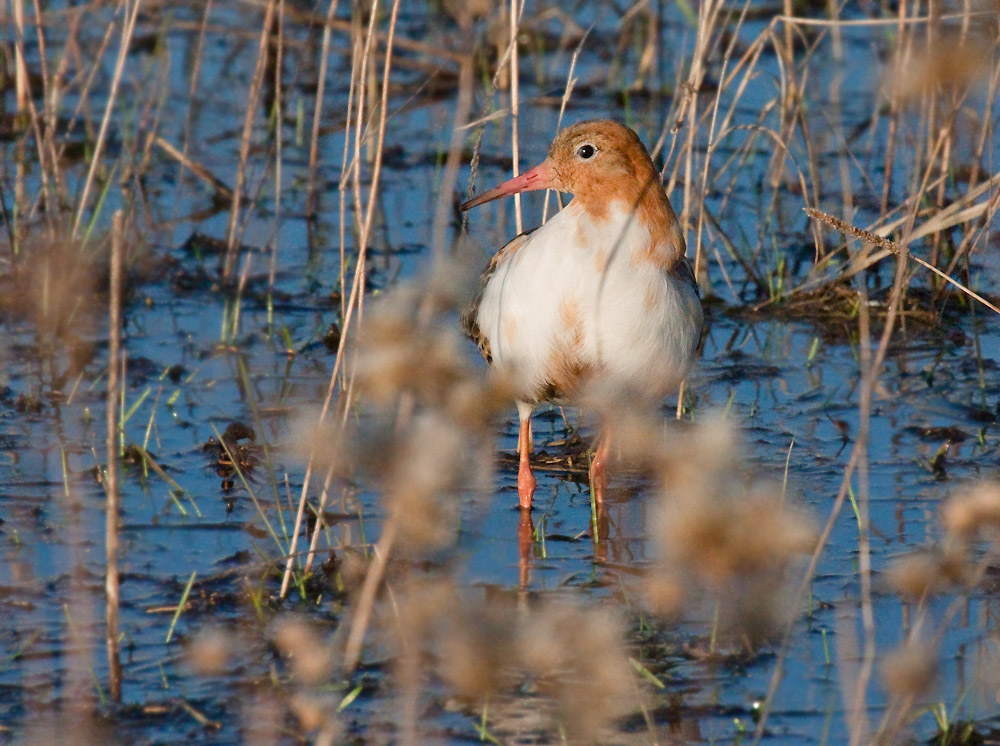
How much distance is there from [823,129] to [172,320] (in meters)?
4.40

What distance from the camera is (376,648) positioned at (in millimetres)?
4277

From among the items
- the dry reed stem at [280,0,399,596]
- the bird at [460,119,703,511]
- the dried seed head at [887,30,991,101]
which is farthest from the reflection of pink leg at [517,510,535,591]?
the dried seed head at [887,30,991,101]

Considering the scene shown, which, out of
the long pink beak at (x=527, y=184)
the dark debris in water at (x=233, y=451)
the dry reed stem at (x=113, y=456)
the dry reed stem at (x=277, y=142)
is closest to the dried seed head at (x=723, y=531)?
the dry reed stem at (x=113, y=456)

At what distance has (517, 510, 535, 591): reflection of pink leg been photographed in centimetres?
494

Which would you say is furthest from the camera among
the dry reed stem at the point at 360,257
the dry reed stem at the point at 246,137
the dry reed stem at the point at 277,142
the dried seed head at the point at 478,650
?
the dry reed stem at the point at 277,142

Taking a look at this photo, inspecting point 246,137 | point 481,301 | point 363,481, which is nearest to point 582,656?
point 363,481

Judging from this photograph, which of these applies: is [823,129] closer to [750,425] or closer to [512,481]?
[750,425]

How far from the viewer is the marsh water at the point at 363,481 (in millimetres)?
4012

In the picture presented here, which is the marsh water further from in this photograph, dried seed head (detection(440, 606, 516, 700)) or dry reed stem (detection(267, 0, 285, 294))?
dried seed head (detection(440, 606, 516, 700))

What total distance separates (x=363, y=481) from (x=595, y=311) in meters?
1.43

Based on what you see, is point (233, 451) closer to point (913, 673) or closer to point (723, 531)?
point (723, 531)

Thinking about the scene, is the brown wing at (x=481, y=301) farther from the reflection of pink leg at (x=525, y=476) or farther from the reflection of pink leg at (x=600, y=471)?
the reflection of pink leg at (x=600, y=471)

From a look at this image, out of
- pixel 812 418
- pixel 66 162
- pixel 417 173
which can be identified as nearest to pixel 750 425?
pixel 812 418

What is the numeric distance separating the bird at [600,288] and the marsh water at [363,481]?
57 centimetres
